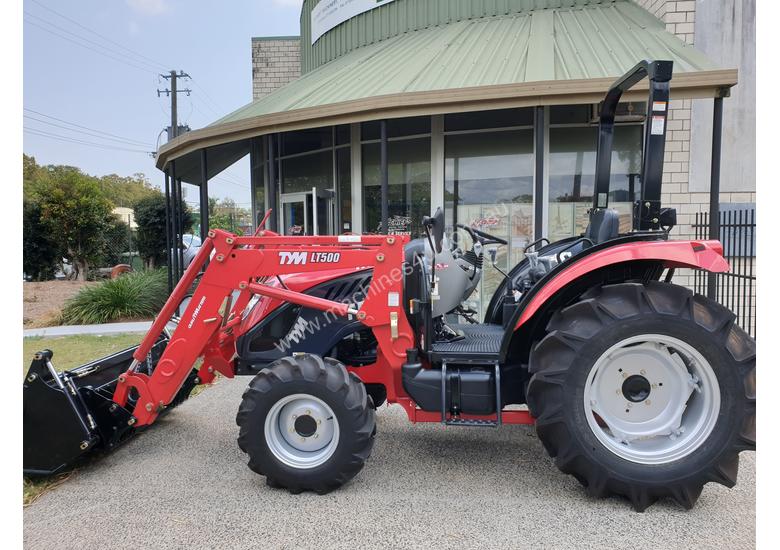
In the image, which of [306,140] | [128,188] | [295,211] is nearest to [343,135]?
[306,140]

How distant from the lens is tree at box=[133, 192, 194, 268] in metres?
17.9

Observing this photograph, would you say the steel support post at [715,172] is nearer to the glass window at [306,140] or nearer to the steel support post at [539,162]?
the steel support post at [539,162]

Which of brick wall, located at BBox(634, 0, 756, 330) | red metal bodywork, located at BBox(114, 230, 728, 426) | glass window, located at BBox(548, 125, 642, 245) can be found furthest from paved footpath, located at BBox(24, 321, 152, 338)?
brick wall, located at BBox(634, 0, 756, 330)

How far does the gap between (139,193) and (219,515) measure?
61468 millimetres

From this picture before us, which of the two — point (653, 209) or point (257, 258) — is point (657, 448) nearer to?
point (653, 209)

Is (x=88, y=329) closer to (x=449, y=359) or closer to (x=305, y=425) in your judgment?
(x=305, y=425)

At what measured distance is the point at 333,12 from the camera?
38.2 ft

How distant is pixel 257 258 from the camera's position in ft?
11.1

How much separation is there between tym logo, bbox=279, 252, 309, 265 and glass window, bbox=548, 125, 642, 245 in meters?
5.63

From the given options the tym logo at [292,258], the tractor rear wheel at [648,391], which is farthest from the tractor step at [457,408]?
the tym logo at [292,258]

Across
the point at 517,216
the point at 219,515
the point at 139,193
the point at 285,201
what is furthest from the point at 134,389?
the point at 139,193

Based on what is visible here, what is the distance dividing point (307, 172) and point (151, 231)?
9.97 m

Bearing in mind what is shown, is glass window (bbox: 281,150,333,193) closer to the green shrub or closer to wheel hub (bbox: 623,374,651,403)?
the green shrub

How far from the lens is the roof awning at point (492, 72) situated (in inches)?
247
